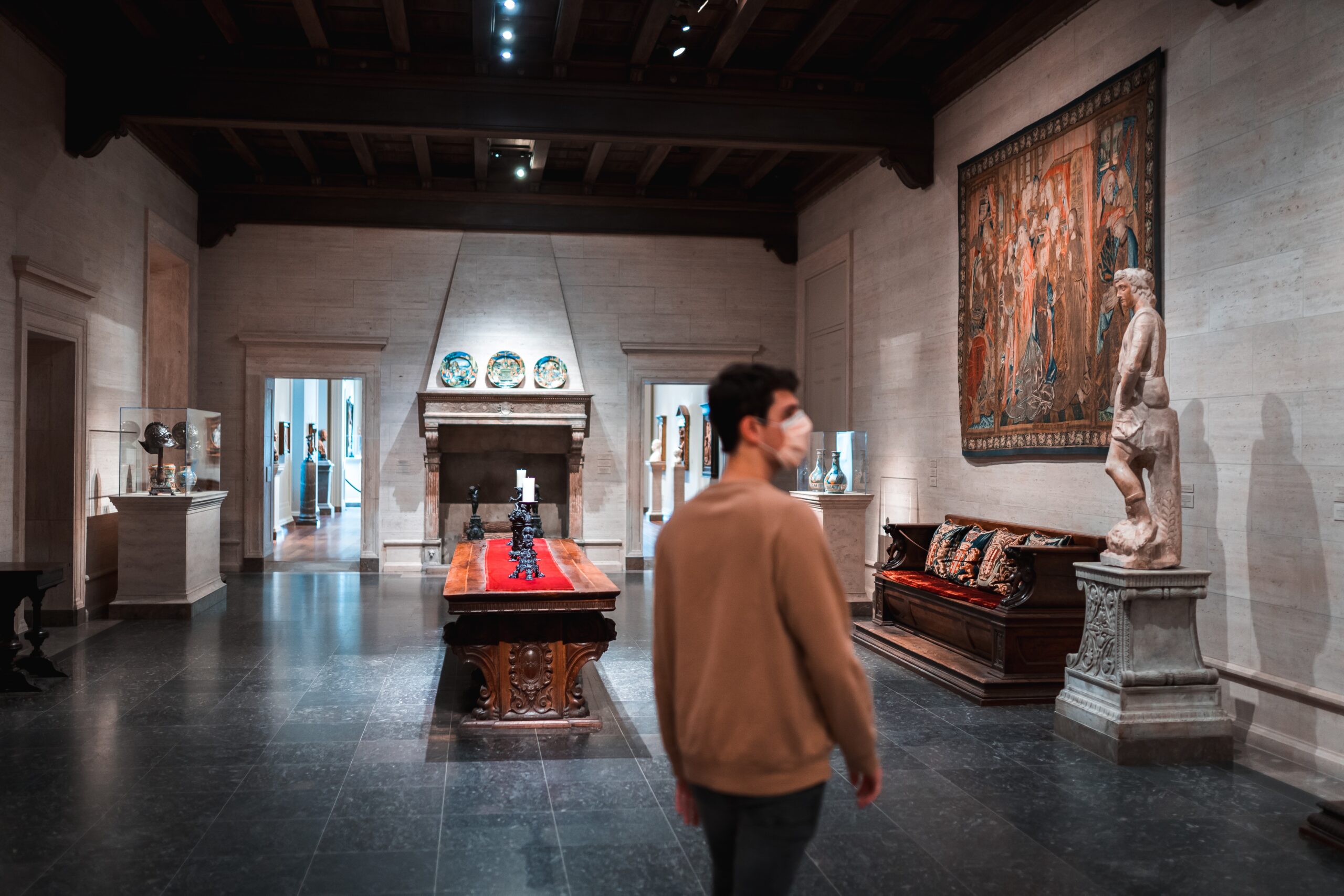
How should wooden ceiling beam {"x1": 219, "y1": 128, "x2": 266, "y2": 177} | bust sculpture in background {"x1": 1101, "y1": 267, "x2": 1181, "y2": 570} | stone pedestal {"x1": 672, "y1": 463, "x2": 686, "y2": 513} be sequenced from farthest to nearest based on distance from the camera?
stone pedestal {"x1": 672, "y1": 463, "x2": 686, "y2": 513}
wooden ceiling beam {"x1": 219, "y1": 128, "x2": 266, "y2": 177}
bust sculpture in background {"x1": 1101, "y1": 267, "x2": 1181, "y2": 570}

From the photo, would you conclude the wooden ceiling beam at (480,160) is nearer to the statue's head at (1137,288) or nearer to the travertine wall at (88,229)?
the travertine wall at (88,229)

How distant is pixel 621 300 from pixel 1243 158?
26.4ft

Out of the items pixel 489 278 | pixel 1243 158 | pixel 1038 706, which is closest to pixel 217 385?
pixel 489 278

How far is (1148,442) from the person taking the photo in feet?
16.6

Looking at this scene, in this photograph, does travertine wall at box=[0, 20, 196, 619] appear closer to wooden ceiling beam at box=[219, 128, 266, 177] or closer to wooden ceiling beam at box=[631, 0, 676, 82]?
wooden ceiling beam at box=[219, 128, 266, 177]

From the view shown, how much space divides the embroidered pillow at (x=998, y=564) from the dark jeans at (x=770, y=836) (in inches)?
198

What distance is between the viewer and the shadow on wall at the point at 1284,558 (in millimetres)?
4766

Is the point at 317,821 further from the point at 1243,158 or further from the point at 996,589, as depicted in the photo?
the point at 1243,158

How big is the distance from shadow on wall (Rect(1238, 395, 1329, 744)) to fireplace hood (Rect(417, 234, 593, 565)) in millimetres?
7855

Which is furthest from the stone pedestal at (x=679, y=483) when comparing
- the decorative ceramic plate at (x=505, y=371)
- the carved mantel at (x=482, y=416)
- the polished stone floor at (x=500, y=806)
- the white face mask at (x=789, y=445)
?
the white face mask at (x=789, y=445)

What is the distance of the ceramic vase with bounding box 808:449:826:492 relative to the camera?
9484 millimetres

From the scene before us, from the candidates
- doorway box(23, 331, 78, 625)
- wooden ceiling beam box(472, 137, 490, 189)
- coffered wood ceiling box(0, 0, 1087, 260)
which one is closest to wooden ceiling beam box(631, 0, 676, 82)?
coffered wood ceiling box(0, 0, 1087, 260)

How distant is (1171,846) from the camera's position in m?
3.73

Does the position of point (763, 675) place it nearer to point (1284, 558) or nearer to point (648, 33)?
point (1284, 558)
